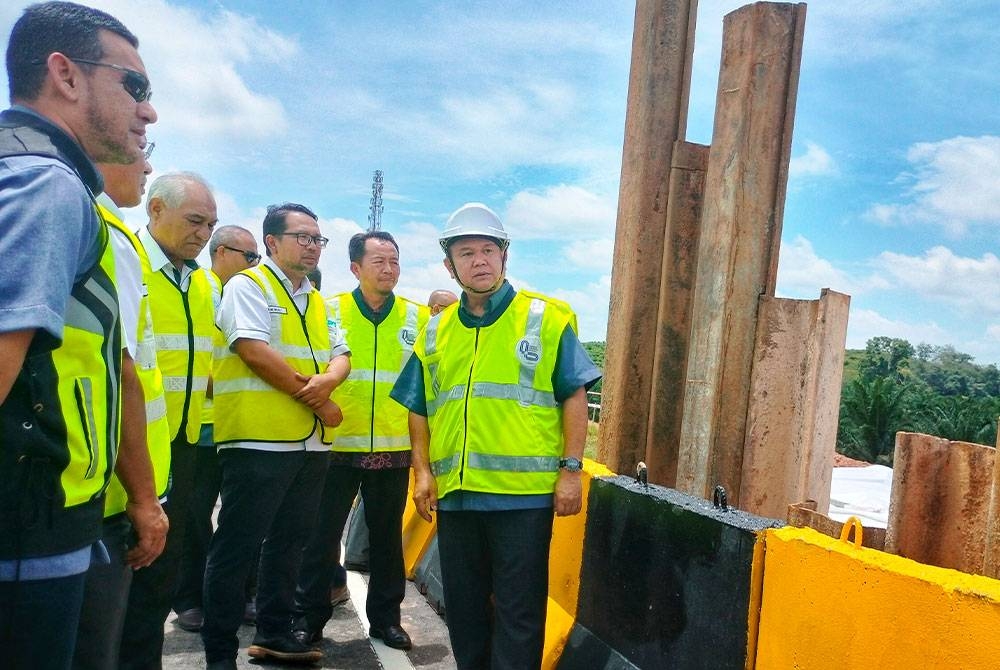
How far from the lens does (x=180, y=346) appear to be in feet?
12.3

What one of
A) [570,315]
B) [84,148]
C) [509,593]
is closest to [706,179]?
[570,315]

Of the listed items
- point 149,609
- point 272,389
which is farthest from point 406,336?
point 149,609

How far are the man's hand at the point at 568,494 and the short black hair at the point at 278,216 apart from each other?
6.81 ft

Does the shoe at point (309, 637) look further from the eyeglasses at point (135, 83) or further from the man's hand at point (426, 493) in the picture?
the eyeglasses at point (135, 83)

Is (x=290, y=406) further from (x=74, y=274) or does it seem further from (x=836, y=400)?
(x=836, y=400)

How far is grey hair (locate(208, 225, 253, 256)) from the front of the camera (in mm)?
5402

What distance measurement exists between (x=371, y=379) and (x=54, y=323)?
304 cm

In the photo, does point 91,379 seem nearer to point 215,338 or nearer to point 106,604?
point 106,604

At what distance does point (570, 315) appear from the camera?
11.0 feet

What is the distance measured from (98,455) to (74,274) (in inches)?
16.4

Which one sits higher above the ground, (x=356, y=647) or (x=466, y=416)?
(x=466, y=416)

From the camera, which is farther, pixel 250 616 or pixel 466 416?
pixel 250 616

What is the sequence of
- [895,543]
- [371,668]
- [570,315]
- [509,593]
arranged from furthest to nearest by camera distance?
1. [371,668]
2. [570,315]
3. [509,593]
4. [895,543]

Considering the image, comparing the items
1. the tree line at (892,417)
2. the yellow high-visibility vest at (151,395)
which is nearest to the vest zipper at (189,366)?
the yellow high-visibility vest at (151,395)
